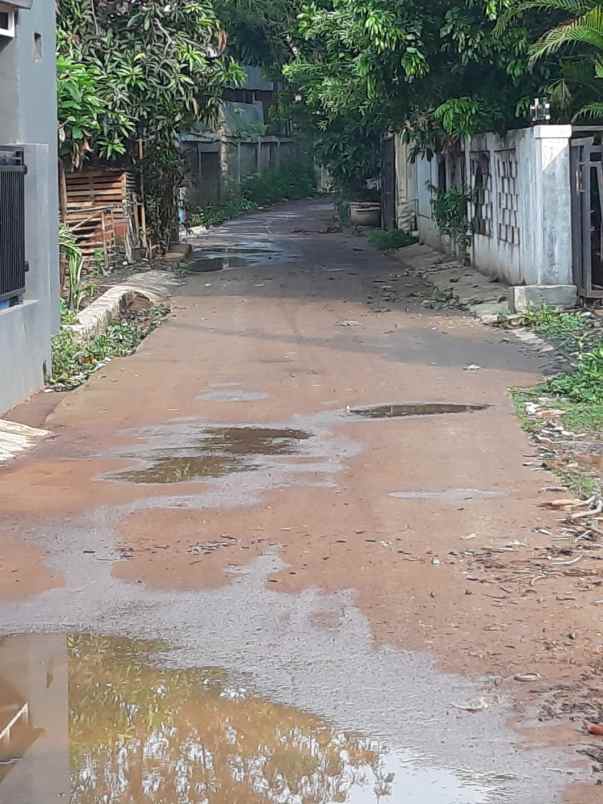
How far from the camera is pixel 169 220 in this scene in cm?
2844

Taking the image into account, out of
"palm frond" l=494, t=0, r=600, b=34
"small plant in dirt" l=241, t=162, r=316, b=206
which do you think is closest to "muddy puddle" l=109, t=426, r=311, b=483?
"palm frond" l=494, t=0, r=600, b=34

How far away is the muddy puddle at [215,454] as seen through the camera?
8.67 meters

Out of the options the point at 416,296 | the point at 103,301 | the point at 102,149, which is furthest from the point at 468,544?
the point at 102,149

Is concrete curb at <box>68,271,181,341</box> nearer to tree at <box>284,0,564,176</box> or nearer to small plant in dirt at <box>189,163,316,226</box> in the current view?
tree at <box>284,0,564,176</box>

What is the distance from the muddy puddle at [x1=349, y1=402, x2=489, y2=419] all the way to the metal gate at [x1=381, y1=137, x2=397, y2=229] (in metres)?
22.2

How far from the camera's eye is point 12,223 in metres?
11.5

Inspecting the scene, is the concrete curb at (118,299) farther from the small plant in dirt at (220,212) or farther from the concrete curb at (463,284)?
the small plant in dirt at (220,212)

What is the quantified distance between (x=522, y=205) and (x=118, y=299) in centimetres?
575

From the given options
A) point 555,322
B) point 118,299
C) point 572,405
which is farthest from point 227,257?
point 572,405

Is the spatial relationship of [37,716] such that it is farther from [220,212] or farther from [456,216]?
[220,212]

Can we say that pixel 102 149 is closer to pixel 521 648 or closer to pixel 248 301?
pixel 248 301

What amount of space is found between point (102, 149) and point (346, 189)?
16271 millimetres

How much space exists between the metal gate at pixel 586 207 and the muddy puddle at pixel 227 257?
397 inches

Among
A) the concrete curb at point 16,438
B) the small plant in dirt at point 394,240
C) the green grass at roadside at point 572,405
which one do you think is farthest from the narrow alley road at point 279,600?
the small plant in dirt at point 394,240
